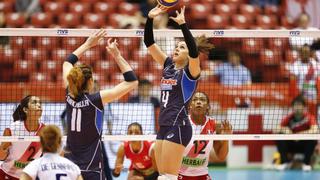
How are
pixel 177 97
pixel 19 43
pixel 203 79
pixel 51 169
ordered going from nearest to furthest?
pixel 51 169, pixel 177 97, pixel 203 79, pixel 19 43

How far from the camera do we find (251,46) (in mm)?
21781

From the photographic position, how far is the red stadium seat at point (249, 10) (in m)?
23.2

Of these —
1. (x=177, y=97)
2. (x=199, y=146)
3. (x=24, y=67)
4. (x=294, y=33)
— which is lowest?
(x=199, y=146)

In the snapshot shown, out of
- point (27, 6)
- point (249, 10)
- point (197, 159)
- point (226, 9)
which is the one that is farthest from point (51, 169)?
point (249, 10)

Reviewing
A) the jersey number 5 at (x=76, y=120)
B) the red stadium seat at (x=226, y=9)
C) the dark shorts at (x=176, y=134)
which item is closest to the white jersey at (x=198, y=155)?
the dark shorts at (x=176, y=134)

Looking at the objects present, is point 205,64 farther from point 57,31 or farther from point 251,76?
point 57,31

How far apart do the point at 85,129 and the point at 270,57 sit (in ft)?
42.5

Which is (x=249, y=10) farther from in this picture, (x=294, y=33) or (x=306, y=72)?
(x=294, y=33)

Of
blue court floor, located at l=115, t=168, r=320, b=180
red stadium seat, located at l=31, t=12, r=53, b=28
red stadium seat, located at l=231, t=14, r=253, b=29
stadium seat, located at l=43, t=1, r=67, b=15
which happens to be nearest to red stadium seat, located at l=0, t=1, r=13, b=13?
red stadium seat, located at l=31, t=12, r=53, b=28

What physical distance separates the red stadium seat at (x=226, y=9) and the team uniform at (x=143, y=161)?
9967 millimetres

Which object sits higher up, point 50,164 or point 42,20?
point 42,20

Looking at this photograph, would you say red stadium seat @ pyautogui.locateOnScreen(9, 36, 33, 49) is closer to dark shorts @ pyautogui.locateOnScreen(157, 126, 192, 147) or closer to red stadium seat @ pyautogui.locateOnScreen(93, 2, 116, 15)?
red stadium seat @ pyautogui.locateOnScreen(93, 2, 116, 15)

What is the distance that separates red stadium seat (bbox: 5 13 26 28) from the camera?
72.7 ft

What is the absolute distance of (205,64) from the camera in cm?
2009
